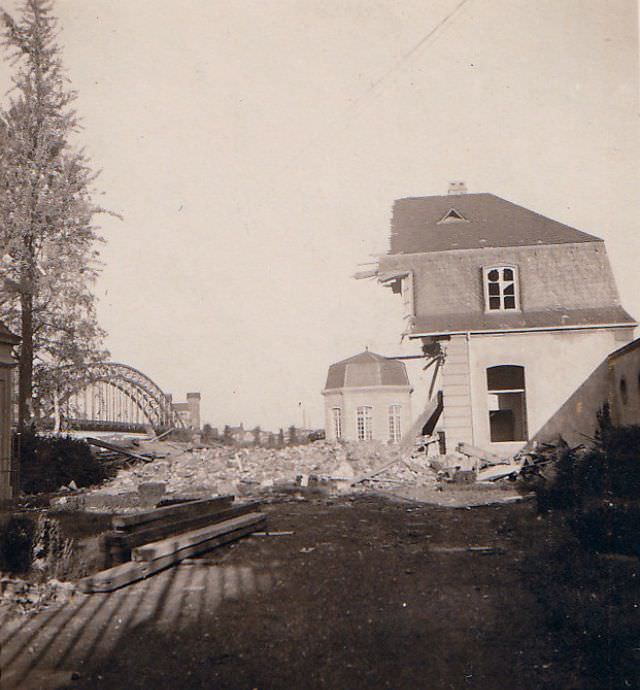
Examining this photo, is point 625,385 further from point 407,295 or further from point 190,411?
point 190,411

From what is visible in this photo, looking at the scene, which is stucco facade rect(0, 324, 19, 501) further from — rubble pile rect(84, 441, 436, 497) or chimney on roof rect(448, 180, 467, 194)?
chimney on roof rect(448, 180, 467, 194)

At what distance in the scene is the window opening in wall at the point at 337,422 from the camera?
12.7m

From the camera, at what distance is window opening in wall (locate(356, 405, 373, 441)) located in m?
13.9

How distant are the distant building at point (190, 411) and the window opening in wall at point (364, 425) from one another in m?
4.11

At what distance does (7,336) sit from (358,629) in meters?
8.45

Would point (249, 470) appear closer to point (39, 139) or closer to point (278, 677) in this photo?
point (39, 139)

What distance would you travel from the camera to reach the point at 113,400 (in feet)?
36.8

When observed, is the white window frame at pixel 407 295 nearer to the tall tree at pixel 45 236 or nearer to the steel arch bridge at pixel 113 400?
the steel arch bridge at pixel 113 400

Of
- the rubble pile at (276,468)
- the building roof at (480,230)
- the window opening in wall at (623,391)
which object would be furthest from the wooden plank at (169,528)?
the building roof at (480,230)

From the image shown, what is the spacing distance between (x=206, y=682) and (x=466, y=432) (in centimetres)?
1164

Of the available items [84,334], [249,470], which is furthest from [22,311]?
[249,470]

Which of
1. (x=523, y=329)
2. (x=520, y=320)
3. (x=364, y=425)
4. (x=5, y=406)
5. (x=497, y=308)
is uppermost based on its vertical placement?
(x=497, y=308)

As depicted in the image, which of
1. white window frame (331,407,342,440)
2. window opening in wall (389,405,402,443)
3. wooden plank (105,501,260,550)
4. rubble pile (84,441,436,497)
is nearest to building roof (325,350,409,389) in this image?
white window frame (331,407,342,440)

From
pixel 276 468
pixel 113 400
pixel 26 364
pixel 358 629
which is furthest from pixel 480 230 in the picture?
pixel 358 629
